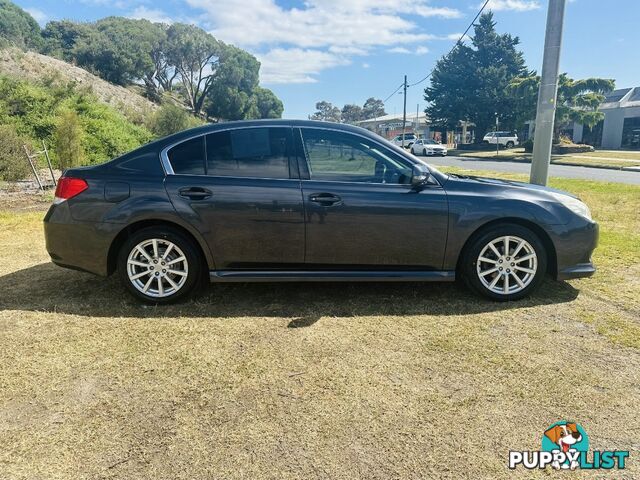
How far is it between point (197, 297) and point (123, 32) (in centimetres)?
7060

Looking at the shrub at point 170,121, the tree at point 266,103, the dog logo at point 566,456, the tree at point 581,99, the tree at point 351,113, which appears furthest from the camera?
the tree at point 351,113

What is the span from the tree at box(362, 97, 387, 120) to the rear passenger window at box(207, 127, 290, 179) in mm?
134382

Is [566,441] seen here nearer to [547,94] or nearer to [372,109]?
[547,94]

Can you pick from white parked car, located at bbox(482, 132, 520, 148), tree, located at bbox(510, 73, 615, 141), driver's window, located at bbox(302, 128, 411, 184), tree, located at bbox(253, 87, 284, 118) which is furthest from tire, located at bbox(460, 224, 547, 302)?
tree, located at bbox(253, 87, 284, 118)

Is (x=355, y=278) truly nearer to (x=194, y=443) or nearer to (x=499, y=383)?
(x=499, y=383)

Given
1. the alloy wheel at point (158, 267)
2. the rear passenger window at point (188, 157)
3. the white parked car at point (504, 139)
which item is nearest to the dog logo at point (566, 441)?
the alloy wheel at point (158, 267)

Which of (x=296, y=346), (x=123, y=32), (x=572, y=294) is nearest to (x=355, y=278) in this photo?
(x=296, y=346)

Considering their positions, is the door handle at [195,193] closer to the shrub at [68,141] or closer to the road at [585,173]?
the shrub at [68,141]

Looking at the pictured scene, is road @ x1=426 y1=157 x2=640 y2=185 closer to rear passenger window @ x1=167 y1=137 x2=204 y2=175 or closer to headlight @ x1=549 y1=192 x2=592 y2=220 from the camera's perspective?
headlight @ x1=549 y1=192 x2=592 y2=220

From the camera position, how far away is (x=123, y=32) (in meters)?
62.5

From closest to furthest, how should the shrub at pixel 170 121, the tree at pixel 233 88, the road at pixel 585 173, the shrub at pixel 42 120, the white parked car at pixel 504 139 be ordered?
the road at pixel 585 173 < the shrub at pixel 42 120 < the shrub at pixel 170 121 < the white parked car at pixel 504 139 < the tree at pixel 233 88

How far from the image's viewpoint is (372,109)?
136000 millimetres

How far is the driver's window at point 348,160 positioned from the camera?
3836 millimetres

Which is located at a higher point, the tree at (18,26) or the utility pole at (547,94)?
the tree at (18,26)
